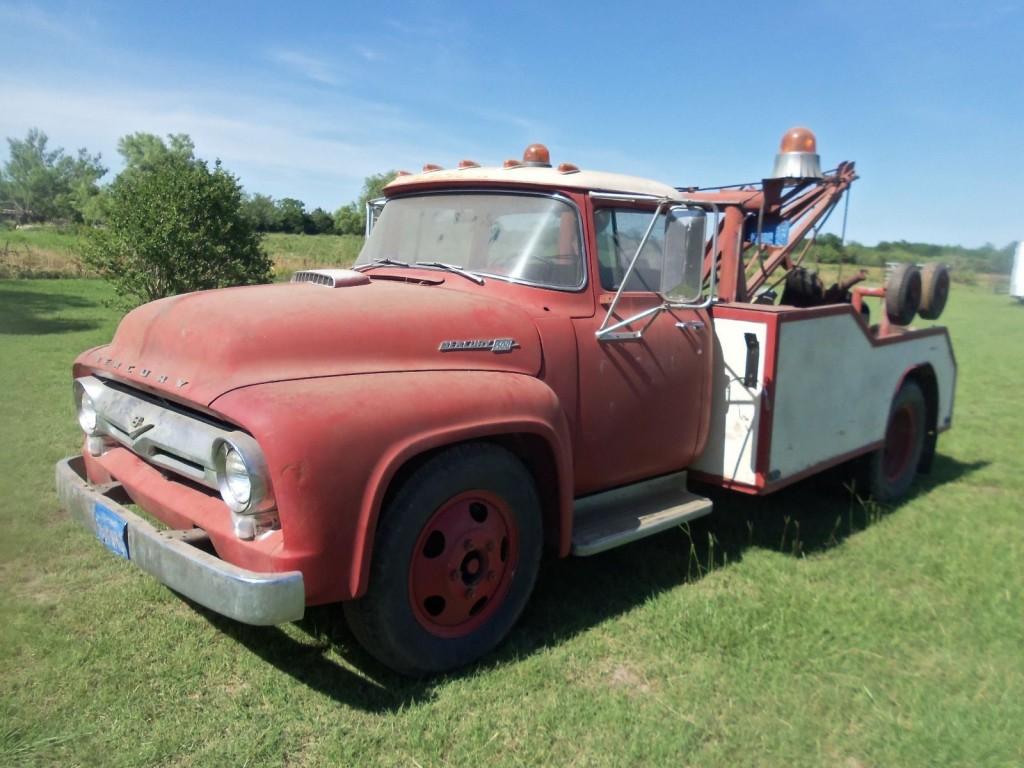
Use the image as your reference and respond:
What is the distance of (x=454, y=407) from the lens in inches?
122

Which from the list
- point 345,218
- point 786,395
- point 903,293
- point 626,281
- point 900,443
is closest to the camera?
point 626,281

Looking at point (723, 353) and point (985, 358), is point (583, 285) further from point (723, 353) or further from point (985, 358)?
point (985, 358)

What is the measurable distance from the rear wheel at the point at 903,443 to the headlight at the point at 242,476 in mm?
4812

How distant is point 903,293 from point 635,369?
3031 millimetres

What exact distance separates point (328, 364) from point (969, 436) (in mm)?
7815

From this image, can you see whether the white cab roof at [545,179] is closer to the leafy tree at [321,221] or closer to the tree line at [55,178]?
the leafy tree at [321,221]

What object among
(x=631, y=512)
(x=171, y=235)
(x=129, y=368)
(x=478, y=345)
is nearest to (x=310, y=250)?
(x=171, y=235)

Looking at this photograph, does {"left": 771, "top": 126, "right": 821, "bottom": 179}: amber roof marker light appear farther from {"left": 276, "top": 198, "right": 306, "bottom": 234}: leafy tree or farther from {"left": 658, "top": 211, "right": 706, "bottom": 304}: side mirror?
{"left": 276, "top": 198, "right": 306, "bottom": 234}: leafy tree

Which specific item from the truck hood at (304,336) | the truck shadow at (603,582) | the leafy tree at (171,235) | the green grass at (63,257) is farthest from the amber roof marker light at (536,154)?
the green grass at (63,257)

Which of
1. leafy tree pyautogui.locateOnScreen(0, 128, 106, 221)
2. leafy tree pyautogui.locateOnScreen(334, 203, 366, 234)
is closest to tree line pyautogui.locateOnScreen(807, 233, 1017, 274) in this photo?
leafy tree pyautogui.locateOnScreen(334, 203, 366, 234)

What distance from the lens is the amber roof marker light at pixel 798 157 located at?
235 inches

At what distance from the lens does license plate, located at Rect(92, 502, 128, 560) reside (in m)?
3.09

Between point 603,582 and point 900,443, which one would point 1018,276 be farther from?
point 603,582

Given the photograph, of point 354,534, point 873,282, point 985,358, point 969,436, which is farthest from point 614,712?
point 985,358
